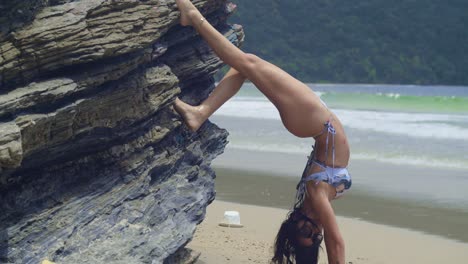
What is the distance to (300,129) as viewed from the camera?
18.5 ft

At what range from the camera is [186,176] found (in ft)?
19.3

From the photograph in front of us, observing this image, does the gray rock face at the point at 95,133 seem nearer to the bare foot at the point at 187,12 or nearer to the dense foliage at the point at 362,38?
the bare foot at the point at 187,12

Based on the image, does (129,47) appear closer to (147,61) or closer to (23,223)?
(147,61)

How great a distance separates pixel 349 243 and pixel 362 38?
54.9m

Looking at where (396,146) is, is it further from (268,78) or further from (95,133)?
(95,133)

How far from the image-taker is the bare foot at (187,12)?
17.7 ft

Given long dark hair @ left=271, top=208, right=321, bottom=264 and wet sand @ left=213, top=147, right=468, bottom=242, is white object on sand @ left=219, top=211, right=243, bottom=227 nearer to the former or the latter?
wet sand @ left=213, top=147, right=468, bottom=242

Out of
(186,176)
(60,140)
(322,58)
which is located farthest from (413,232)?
(322,58)

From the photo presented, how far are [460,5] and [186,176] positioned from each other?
60913mm

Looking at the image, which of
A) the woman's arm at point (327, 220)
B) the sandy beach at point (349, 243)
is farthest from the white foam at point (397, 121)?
the woman's arm at point (327, 220)

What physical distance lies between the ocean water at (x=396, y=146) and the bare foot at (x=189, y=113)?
16.9 ft

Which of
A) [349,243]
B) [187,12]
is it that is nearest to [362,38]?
[349,243]

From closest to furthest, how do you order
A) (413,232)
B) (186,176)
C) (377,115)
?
(186,176), (413,232), (377,115)

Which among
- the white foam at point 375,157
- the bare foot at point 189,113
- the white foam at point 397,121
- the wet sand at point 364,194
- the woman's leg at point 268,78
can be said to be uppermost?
the woman's leg at point 268,78
